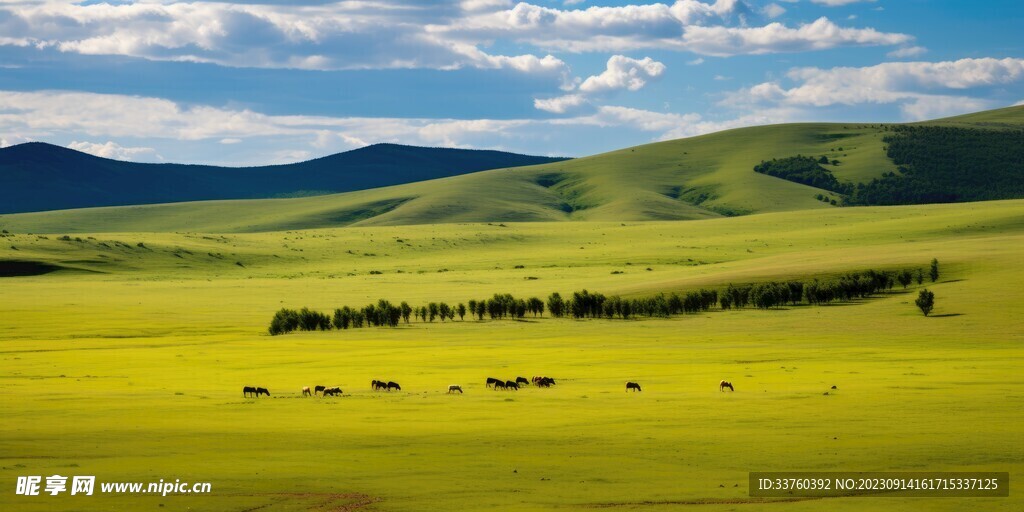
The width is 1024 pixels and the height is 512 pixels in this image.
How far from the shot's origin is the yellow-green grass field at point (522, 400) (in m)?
28.9

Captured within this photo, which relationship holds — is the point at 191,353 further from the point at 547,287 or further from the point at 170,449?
the point at 547,287

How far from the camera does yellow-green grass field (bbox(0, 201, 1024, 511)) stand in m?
28.9

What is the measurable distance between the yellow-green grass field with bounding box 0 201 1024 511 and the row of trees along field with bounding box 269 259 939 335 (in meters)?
2.86

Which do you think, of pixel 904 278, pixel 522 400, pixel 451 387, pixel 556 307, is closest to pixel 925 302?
pixel 904 278

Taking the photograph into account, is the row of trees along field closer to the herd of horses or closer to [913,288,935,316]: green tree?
[913,288,935,316]: green tree

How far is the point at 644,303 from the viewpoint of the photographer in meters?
106

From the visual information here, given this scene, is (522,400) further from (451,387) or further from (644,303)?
(644,303)

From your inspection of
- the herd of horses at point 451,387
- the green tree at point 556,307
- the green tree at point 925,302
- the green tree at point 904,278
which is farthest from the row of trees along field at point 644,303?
the herd of horses at point 451,387

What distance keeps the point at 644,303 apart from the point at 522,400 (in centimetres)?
6130

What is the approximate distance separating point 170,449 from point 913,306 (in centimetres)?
7987

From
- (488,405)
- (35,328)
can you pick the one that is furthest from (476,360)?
(35,328)

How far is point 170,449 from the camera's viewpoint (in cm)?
3309

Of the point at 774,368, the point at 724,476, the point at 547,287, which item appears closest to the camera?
the point at 724,476

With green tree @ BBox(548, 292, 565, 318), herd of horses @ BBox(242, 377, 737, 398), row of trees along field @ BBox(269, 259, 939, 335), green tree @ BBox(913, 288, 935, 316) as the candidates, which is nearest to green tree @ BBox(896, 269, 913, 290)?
row of trees along field @ BBox(269, 259, 939, 335)
